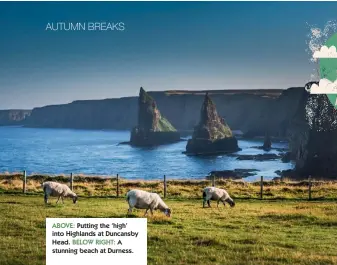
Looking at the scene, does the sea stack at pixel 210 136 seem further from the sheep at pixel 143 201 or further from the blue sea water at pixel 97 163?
the sheep at pixel 143 201

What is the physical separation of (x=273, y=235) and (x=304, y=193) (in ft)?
43.3

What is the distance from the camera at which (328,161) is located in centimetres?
8719

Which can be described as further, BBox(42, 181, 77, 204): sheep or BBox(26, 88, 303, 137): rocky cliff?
BBox(26, 88, 303, 137): rocky cliff

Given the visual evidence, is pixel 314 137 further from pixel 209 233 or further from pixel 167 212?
pixel 209 233

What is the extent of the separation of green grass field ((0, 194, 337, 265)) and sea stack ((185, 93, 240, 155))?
276ft

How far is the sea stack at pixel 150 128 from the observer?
4660 inches

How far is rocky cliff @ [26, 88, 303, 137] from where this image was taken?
113 metres

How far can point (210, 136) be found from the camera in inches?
4638

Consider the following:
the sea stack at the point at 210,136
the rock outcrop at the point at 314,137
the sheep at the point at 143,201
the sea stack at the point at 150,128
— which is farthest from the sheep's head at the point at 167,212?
the sea stack at the point at 150,128

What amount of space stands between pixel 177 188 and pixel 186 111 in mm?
114346

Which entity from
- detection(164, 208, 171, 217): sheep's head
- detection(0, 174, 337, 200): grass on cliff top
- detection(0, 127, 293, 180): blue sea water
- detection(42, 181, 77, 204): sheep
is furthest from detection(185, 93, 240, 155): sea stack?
detection(164, 208, 171, 217): sheep's head

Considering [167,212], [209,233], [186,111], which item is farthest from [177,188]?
[186,111]

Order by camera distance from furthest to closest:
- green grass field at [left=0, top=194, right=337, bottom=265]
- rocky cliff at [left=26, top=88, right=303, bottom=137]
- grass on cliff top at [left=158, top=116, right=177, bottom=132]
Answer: grass on cliff top at [left=158, top=116, right=177, bottom=132], rocky cliff at [left=26, top=88, right=303, bottom=137], green grass field at [left=0, top=194, right=337, bottom=265]

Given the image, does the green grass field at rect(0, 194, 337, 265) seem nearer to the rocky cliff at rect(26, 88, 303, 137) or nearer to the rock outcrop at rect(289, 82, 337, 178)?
the rock outcrop at rect(289, 82, 337, 178)
